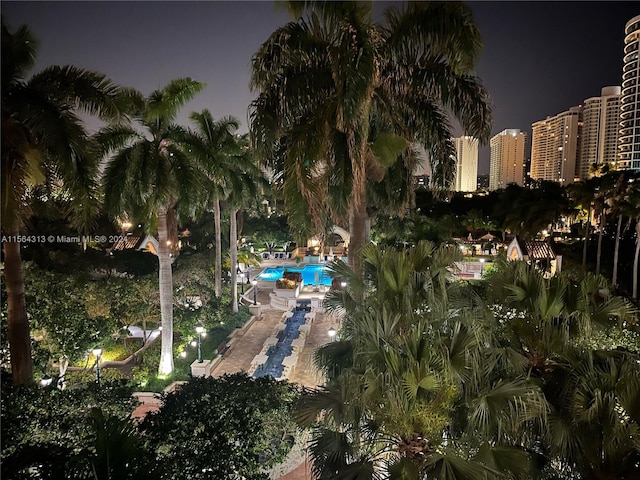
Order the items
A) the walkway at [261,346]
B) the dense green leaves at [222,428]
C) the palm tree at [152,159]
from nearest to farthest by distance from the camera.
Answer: the dense green leaves at [222,428] < the palm tree at [152,159] < the walkway at [261,346]

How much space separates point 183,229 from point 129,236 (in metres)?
3.65

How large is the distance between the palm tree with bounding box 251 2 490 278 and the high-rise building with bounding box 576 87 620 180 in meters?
104

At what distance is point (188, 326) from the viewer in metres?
12.7

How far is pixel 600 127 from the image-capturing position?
98000 mm

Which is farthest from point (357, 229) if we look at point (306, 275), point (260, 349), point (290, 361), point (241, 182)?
point (306, 275)

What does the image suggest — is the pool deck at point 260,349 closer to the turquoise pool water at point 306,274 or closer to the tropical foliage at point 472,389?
the tropical foliage at point 472,389

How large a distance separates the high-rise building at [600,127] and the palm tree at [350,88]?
10419 cm

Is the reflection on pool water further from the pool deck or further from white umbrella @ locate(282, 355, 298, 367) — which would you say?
white umbrella @ locate(282, 355, 298, 367)

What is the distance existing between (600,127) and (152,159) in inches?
4559

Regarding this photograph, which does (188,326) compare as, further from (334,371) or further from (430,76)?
(430,76)

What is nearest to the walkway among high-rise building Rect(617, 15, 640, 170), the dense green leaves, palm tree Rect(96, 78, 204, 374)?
the dense green leaves

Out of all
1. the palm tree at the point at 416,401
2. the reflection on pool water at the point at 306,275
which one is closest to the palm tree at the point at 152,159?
the palm tree at the point at 416,401

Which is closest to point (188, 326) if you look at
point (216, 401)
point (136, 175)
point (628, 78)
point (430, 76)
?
point (136, 175)

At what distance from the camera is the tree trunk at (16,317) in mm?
6539
